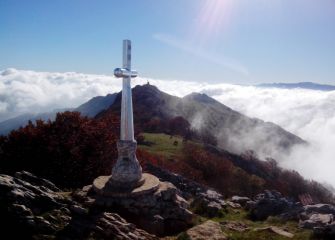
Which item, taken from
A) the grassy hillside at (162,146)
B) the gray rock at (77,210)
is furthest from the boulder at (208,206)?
the grassy hillside at (162,146)

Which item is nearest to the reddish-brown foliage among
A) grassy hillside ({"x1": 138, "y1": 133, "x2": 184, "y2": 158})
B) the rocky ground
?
the rocky ground

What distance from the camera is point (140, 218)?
22.2 meters

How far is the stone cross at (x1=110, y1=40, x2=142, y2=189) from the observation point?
24281mm

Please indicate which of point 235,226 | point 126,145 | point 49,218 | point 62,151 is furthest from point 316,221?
point 62,151

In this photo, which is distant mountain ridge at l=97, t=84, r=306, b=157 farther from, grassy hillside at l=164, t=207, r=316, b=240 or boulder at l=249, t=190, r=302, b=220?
grassy hillside at l=164, t=207, r=316, b=240

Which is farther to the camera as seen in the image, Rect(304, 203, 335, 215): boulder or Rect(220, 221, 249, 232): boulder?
Rect(304, 203, 335, 215): boulder

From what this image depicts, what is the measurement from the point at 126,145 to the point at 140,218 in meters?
5.23

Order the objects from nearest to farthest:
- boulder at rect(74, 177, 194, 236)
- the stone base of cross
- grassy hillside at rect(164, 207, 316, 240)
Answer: grassy hillside at rect(164, 207, 316, 240)
boulder at rect(74, 177, 194, 236)
the stone base of cross

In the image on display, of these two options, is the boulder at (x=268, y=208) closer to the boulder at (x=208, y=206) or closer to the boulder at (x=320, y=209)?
the boulder at (x=320, y=209)

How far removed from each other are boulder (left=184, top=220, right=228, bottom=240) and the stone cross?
5011 mm

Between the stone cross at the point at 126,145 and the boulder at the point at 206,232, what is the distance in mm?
5011

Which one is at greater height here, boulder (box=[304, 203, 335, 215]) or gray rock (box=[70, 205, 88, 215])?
gray rock (box=[70, 205, 88, 215])

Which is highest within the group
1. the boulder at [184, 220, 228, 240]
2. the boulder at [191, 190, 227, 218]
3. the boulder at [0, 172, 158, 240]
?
the boulder at [0, 172, 158, 240]

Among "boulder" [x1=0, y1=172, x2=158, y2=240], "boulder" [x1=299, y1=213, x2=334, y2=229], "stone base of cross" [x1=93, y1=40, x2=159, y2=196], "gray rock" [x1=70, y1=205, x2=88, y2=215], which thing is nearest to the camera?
"boulder" [x1=0, y1=172, x2=158, y2=240]
